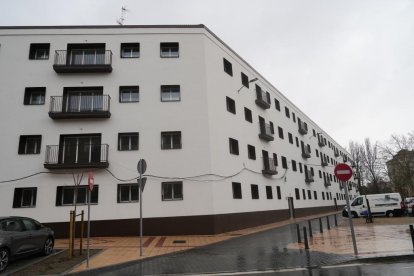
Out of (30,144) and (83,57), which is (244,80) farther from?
(30,144)

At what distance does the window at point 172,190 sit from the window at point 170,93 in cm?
541

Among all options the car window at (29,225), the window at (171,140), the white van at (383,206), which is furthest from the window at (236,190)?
the car window at (29,225)

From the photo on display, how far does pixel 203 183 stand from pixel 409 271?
12.4m

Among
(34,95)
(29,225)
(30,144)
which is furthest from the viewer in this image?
(34,95)

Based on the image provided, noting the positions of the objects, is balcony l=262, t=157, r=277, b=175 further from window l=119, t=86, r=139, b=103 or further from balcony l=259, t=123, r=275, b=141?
window l=119, t=86, r=139, b=103

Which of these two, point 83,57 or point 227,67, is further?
point 227,67

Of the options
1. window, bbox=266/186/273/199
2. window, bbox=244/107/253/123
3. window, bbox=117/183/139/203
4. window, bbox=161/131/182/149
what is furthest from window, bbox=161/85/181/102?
window, bbox=266/186/273/199

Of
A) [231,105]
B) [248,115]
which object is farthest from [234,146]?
[248,115]

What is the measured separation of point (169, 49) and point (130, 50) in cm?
260

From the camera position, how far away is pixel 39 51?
20281mm

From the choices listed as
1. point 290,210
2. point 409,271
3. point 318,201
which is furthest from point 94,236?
point 318,201

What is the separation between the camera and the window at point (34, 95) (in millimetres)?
19109

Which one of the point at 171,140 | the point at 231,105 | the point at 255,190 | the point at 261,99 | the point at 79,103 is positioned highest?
the point at 261,99

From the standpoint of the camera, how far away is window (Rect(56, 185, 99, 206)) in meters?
17.6
